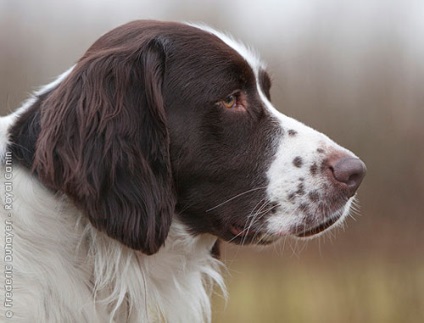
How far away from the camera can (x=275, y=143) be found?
3301 millimetres

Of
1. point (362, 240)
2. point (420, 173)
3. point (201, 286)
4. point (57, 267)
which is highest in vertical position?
point (57, 267)

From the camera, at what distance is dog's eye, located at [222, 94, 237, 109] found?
3.30 m

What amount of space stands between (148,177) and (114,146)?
171 millimetres

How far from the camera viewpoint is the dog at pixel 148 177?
2971mm

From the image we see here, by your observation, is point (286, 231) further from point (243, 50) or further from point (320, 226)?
point (243, 50)

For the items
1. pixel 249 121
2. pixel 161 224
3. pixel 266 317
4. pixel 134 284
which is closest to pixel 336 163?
pixel 249 121

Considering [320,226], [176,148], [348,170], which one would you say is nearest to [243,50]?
[176,148]

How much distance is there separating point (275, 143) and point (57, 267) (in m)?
0.99

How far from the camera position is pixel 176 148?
3191 mm

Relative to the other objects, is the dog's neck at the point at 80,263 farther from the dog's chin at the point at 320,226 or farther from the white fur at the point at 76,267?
the dog's chin at the point at 320,226

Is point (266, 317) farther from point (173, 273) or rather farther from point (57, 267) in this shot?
point (57, 267)

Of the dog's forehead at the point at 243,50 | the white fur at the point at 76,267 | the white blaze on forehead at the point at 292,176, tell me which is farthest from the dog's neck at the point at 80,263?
the dog's forehead at the point at 243,50

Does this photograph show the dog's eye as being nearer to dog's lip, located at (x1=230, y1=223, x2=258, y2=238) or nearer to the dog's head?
the dog's head

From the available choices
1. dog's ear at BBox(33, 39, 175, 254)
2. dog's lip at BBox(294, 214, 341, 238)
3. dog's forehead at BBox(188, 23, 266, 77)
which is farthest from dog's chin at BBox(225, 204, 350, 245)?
dog's forehead at BBox(188, 23, 266, 77)
